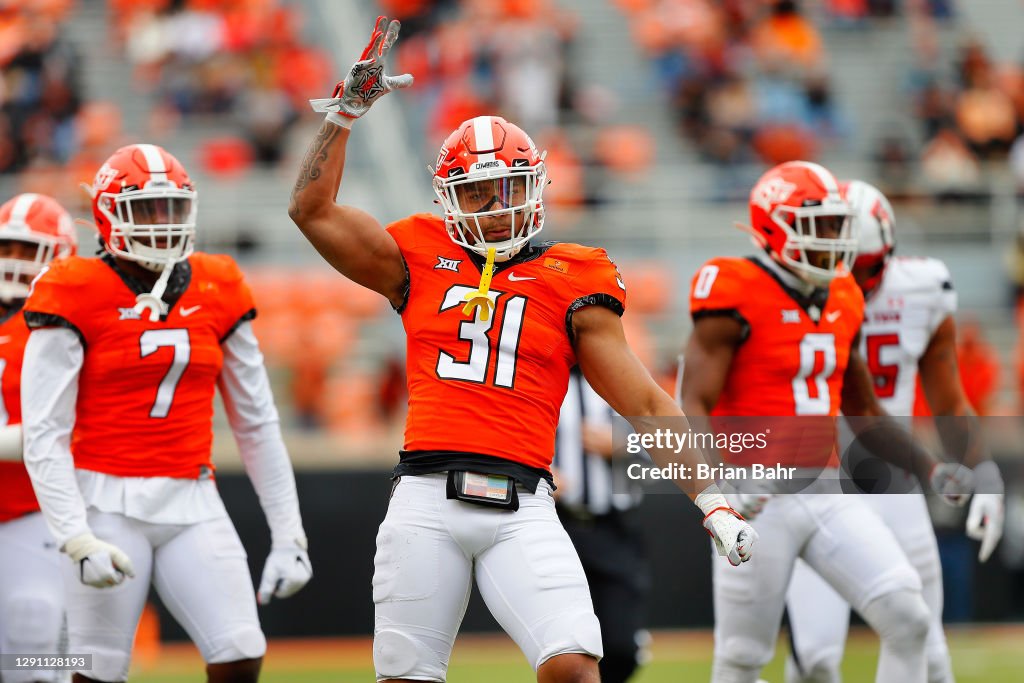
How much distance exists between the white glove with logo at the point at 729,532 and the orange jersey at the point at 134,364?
1.82 m

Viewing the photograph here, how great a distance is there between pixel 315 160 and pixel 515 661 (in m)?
5.61

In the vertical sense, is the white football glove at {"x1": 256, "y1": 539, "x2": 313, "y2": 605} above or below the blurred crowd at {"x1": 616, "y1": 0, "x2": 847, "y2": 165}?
below

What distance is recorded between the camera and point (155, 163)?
5.16 meters

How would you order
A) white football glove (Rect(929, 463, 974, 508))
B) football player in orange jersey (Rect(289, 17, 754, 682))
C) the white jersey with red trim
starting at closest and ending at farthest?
football player in orange jersey (Rect(289, 17, 754, 682)) < white football glove (Rect(929, 463, 974, 508)) < the white jersey with red trim

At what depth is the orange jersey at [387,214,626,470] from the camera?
4.42 meters

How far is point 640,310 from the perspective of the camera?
1265 cm

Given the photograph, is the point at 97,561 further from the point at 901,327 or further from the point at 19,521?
the point at 901,327

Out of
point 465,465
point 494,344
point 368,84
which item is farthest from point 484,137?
point 465,465

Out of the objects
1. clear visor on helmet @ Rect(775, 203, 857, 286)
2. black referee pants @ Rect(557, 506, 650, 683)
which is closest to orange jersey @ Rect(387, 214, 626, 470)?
clear visor on helmet @ Rect(775, 203, 857, 286)

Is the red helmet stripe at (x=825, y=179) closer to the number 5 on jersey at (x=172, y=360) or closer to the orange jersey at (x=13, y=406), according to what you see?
the number 5 on jersey at (x=172, y=360)

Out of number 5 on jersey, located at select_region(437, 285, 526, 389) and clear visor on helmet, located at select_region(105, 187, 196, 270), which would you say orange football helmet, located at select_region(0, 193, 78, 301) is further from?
number 5 on jersey, located at select_region(437, 285, 526, 389)

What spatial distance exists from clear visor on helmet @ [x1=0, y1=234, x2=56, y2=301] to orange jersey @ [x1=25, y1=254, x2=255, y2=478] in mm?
753

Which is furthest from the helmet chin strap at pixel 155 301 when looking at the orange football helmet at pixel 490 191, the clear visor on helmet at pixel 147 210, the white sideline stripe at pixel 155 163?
the orange football helmet at pixel 490 191

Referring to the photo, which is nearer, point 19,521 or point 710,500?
point 710,500
